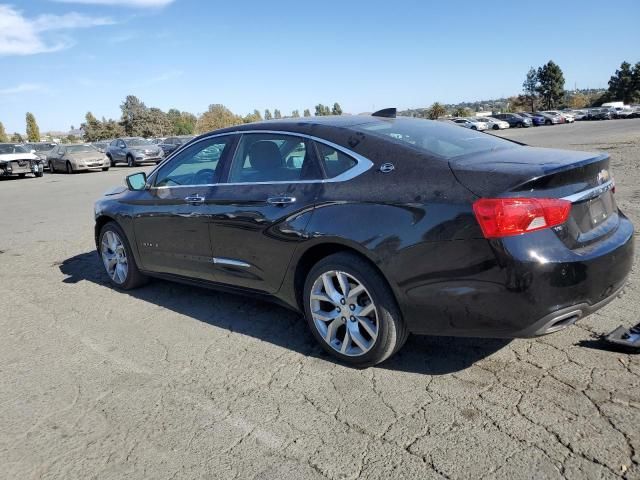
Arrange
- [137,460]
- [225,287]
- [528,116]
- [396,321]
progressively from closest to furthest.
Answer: [137,460]
[396,321]
[225,287]
[528,116]

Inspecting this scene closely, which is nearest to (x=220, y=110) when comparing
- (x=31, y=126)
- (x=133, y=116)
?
(x=133, y=116)

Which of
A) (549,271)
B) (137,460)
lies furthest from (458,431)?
(137,460)

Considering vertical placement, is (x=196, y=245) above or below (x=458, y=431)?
above

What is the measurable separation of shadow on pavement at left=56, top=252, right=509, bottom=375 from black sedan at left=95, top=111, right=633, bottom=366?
304 mm

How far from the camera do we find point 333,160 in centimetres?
358

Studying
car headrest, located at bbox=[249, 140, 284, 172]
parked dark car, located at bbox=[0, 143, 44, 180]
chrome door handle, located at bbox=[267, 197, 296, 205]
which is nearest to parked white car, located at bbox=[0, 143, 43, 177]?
parked dark car, located at bbox=[0, 143, 44, 180]

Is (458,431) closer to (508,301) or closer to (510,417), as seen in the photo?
(510,417)

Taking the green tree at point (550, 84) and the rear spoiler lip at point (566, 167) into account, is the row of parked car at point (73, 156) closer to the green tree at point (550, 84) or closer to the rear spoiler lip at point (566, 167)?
the rear spoiler lip at point (566, 167)

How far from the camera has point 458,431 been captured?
2719mm

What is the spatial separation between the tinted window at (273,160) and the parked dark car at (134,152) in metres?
26.2

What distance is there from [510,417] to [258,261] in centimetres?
203

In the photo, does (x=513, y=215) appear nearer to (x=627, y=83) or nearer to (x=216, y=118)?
(x=216, y=118)

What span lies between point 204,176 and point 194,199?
224 millimetres

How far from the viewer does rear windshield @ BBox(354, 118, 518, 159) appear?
3.41 m
